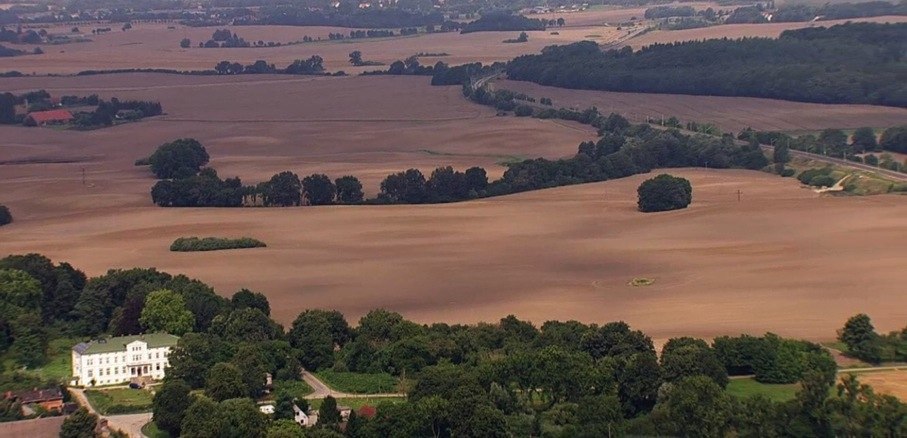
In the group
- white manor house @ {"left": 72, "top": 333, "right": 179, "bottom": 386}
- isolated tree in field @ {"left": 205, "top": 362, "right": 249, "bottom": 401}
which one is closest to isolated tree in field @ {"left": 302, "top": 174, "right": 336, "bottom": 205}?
white manor house @ {"left": 72, "top": 333, "right": 179, "bottom": 386}

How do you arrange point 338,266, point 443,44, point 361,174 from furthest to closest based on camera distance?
point 443,44, point 361,174, point 338,266

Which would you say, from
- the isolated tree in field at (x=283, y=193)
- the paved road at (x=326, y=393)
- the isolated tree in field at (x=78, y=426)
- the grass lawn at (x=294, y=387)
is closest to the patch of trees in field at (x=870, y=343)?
the paved road at (x=326, y=393)

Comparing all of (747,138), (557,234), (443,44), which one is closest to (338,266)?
(557,234)

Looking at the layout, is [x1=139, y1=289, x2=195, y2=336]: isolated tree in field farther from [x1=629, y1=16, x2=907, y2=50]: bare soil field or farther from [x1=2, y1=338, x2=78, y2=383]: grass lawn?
[x1=629, y1=16, x2=907, y2=50]: bare soil field

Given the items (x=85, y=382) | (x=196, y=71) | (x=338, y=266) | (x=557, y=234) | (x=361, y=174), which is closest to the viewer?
(x=85, y=382)

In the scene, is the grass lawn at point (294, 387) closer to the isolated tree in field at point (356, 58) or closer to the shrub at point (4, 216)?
the shrub at point (4, 216)

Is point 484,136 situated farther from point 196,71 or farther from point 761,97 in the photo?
point 196,71

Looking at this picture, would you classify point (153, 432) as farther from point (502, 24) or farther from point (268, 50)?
point (502, 24)

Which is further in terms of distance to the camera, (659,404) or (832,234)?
(832,234)
